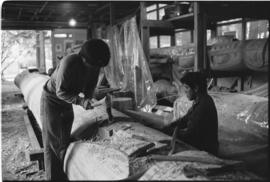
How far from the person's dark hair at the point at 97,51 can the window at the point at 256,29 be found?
12.5ft

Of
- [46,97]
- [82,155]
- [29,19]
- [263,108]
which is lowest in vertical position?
[82,155]

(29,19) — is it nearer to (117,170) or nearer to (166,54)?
(166,54)

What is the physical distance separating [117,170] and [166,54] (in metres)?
3.18

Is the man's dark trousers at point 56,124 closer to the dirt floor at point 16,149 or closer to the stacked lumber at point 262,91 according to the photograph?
the dirt floor at point 16,149

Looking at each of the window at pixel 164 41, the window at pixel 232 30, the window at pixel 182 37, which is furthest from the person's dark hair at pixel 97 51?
the window at pixel 164 41

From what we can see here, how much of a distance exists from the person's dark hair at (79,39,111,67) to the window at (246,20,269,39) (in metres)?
3.80

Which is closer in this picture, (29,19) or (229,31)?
(229,31)

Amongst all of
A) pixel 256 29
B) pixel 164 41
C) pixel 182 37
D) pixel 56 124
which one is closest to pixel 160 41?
pixel 164 41

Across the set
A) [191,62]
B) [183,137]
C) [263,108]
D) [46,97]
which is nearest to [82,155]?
[46,97]

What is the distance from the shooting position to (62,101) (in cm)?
195

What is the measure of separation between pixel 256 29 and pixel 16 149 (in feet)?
14.7

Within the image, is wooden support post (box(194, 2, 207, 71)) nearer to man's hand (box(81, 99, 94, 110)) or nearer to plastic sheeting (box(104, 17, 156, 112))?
plastic sheeting (box(104, 17, 156, 112))

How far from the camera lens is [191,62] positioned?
3527 mm

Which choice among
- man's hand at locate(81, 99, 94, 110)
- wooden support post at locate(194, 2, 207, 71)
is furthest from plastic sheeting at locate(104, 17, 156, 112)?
man's hand at locate(81, 99, 94, 110)
